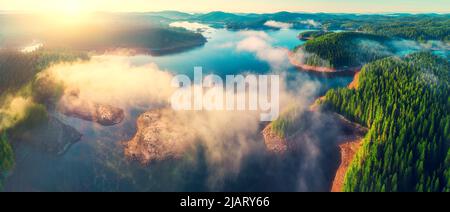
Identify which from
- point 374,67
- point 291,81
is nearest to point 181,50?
point 291,81

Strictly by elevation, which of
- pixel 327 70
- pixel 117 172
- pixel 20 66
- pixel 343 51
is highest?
pixel 343 51

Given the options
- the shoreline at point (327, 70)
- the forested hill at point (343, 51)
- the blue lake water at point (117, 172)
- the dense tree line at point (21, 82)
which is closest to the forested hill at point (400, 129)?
the blue lake water at point (117, 172)

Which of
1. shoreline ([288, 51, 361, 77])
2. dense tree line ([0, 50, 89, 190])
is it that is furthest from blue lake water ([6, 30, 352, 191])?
shoreline ([288, 51, 361, 77])

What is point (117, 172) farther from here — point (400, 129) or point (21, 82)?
point (21, 82)

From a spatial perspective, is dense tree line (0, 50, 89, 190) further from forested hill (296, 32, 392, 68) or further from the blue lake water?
forested hill (296, 32, 392, 68)

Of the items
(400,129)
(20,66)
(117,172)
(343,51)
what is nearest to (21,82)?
(20,66)
